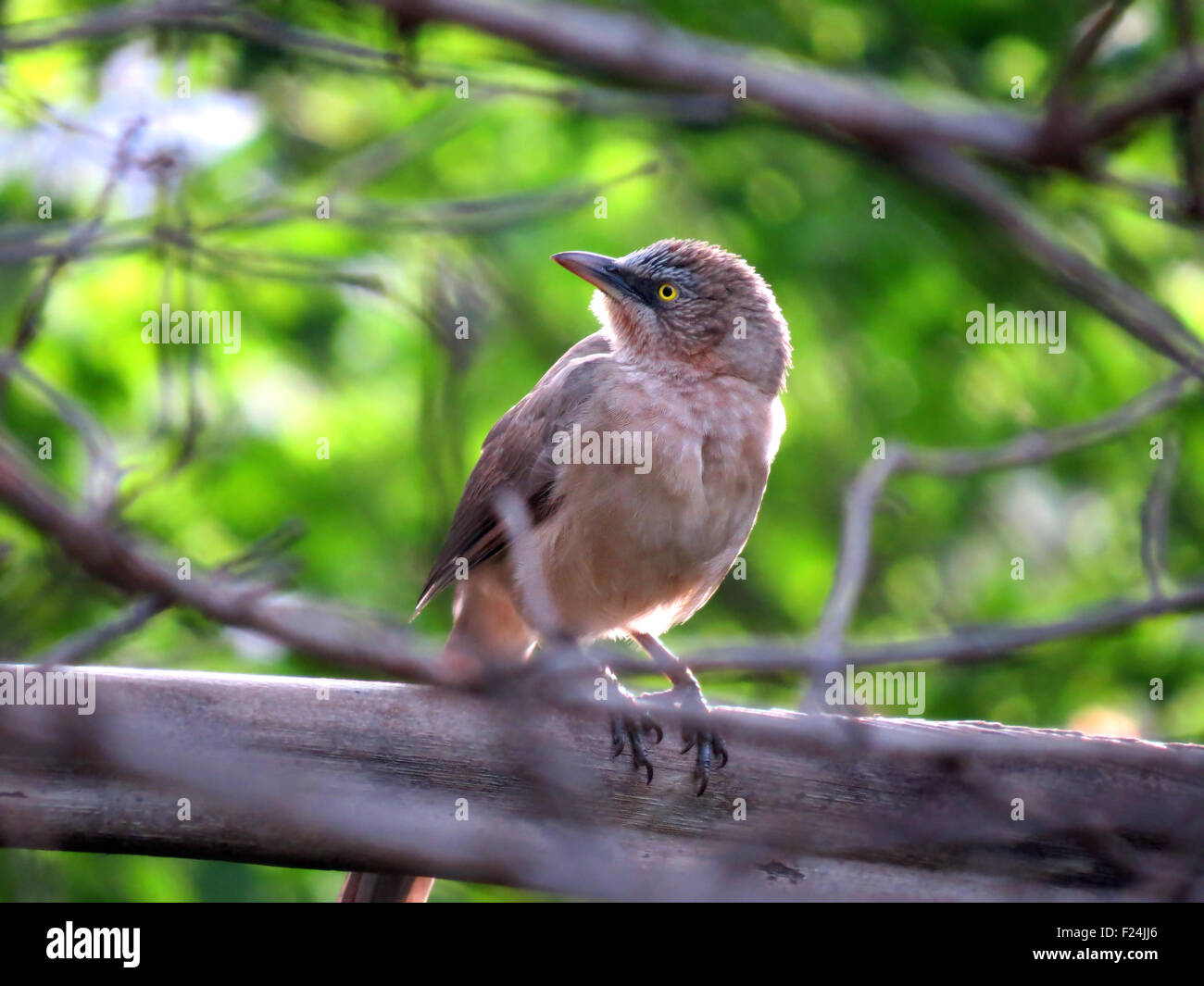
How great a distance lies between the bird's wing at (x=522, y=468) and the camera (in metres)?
5.21

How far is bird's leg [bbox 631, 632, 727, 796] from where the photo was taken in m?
1.74

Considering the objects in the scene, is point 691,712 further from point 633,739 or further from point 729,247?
point 729,247

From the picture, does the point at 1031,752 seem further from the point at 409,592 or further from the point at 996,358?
the point at 996,358

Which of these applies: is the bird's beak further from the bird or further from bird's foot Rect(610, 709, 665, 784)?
bird's foot Rect(610, 709, 665, 784)

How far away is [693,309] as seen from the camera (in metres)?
5.57

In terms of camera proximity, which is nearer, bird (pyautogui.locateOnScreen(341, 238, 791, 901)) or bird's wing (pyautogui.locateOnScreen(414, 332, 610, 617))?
bird (pyautogui.locateOnScreen(341, 238, 791, 901))

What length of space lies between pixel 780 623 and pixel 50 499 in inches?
304

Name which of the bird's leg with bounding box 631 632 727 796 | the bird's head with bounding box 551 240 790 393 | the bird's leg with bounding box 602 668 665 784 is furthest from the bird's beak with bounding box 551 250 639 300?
the bird's leg with bounding box 602 668 665 784

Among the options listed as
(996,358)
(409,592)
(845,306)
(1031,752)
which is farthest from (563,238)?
(1031,752)

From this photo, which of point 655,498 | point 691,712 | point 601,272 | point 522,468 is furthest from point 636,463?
point 691,712

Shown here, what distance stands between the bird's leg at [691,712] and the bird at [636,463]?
0.08 ft

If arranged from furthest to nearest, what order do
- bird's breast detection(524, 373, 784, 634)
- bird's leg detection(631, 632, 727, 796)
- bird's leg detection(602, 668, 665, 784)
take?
bird's breast detection(524, 373, 784, 634) → bird's leg detection(602, 668, 665, 784) → bird's leg detection(631, 632, 727, 796)

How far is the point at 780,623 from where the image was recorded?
8805 millimetres

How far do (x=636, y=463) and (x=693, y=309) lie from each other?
39.7 inches
